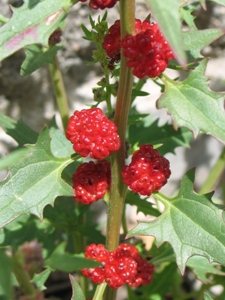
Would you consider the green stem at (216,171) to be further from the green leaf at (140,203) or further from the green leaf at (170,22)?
the green leaf at (170,22)

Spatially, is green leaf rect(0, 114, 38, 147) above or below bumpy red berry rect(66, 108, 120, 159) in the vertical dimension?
below

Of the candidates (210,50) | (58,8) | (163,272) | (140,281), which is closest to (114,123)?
(58,8)

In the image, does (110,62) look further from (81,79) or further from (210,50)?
(210,50)

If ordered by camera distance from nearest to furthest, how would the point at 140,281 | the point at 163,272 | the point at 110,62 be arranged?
the point at 110,62
the point at 140,281
the point at 163,272

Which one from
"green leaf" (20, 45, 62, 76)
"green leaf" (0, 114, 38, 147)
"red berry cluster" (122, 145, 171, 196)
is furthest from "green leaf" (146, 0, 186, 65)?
"green leaf" (0, 114, 38, 147)

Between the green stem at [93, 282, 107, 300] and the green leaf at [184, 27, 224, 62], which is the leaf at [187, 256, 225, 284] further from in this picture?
the green leaf at [184, 27, 224, 62]

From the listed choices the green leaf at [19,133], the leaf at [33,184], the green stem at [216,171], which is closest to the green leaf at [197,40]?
the leaf at [33,184]

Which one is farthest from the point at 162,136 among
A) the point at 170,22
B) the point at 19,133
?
the point at 170,22
